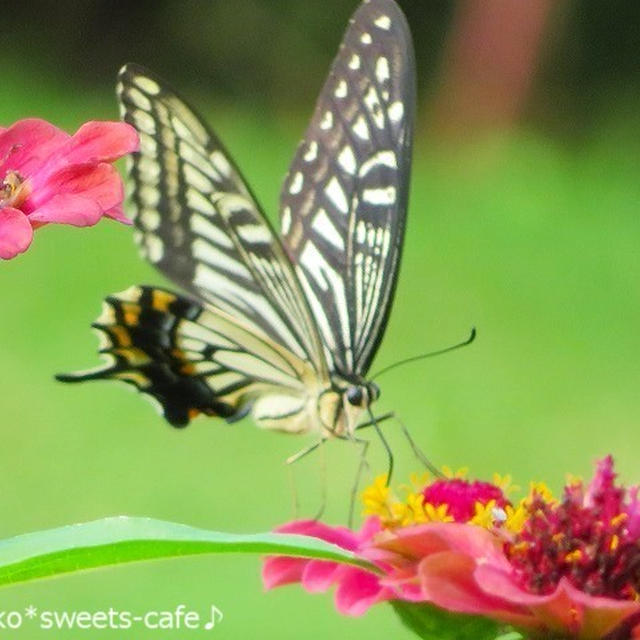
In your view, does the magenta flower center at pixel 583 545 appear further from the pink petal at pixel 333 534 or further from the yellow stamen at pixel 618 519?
the pink petal at pixel 333 534

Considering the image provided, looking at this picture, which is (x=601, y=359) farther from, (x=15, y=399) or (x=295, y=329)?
(x=295, y=329)

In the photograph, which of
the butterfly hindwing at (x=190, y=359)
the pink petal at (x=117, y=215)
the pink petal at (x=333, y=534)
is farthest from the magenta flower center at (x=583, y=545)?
the butterfly hindwing at (x=190, y=359)

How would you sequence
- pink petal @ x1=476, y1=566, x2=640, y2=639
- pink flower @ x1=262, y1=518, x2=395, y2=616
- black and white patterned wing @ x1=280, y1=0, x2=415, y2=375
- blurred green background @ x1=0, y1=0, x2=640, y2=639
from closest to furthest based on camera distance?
pink petal @ x1=476, y1=566, x2=640, y2=639
pink flower @ x1=262, y1=518, x2=395, y2=616
black and white patterned wing @ x1=280, y1=0, x2=415, y2=375
blurred green background @ x1=0, y1=0, x2=640, y2=639

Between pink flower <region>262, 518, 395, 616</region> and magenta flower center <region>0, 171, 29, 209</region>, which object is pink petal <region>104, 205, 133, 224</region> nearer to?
magenta flower center <region>0, 171, 29, 209</region>

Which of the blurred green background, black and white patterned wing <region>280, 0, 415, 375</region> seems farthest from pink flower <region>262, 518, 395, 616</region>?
the blurred green background

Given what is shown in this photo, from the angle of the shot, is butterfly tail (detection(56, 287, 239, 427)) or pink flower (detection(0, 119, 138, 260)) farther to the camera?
butterfly tail (detection(56, 287, 239, 427))

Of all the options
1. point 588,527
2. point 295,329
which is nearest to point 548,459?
point 295,329
